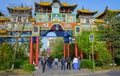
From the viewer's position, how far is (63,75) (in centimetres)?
2183

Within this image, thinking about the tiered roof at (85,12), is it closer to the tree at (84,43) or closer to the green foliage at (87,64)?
the tree at (84,43)

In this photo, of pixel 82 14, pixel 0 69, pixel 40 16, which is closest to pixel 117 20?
pixel 82 14

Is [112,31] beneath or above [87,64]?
above

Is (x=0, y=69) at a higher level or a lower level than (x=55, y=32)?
lower

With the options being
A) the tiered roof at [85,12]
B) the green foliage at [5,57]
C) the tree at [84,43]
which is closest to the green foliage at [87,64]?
the tree at [84,43]

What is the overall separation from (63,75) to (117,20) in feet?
50.2

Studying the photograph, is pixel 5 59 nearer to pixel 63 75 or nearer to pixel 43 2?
pixel 63 75

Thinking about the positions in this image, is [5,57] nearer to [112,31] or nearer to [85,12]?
[112,31]

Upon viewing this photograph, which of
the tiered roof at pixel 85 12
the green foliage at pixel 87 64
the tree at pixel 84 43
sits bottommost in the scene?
the green foliage at pixel 87 64

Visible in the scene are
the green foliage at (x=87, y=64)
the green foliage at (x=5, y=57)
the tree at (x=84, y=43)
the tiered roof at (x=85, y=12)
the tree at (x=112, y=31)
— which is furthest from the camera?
the tiered roof at (x=85, y=12)

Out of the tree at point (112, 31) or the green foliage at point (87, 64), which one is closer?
the green foliage at point (87, 64)

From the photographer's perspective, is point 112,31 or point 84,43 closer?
point 112,31

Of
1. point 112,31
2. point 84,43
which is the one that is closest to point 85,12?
point 84,43

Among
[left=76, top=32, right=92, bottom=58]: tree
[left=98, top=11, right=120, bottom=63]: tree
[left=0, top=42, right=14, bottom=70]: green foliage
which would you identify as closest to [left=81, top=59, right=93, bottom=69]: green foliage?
[left=76, top=32, right=92, bottom=58]: tree
